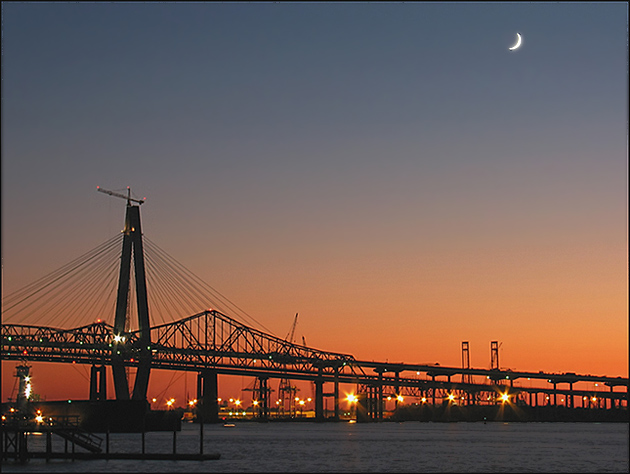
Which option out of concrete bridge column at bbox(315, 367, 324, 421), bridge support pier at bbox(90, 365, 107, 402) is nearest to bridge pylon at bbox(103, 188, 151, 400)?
bridge support pier at bbox(90, 365, 107, 402)

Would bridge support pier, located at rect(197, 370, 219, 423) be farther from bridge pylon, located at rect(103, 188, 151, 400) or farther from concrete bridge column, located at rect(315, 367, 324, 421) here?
bridge pylon, located at rect(103, 188, 151, 400)

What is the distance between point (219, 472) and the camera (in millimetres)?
58125

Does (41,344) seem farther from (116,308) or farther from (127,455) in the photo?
(127,455)

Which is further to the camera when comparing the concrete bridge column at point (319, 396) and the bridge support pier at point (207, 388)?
the concrete bridge column at point (319, 396)

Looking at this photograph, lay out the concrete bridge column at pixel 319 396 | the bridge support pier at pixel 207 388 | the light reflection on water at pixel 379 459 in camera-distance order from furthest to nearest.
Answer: the concrete bridge column at pixel 319 396 → the bridge support pier at pixel 207 388 → the light reflection on water at pixel 379 459

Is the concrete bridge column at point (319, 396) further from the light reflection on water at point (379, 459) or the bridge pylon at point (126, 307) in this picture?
the light reflection on water at point (379, 459)

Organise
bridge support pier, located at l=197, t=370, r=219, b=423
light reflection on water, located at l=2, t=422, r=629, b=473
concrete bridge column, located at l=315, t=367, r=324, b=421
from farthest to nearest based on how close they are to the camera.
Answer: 1. concrete bridge column, located at l=315, t=367, r=324, b=421
2. bridge support pier, located at l=197, t=370, r=219, b=423
3. light reflection on water, located at l=2, t=422, r=629, b=473

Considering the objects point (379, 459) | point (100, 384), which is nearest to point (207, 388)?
point (100, 384)

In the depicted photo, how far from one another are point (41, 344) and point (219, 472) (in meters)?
101

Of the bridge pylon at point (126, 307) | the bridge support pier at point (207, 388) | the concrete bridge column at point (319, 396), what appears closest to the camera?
the bridge pylon at point (126, 307)

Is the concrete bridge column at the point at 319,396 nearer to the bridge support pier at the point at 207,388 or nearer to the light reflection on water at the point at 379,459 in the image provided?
the bridge support pier at the point at 207,388

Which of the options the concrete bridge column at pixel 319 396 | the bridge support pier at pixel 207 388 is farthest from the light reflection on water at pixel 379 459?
the concrete bridge column at pixel 319 396

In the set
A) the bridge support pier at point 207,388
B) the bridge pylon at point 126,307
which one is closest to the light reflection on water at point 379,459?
the bridge pylon at point 126,307

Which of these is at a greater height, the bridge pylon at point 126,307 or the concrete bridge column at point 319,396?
the bridge pylon at point 126,307
